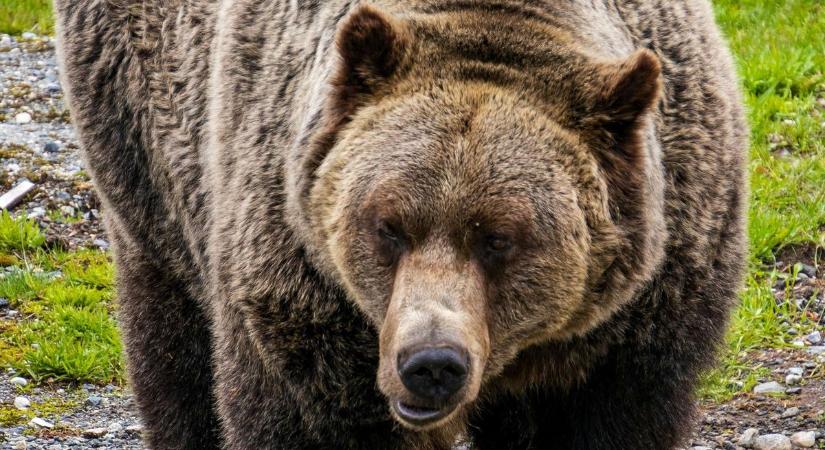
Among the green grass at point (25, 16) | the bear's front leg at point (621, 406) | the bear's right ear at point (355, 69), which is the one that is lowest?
the green grass at point (25, 16)

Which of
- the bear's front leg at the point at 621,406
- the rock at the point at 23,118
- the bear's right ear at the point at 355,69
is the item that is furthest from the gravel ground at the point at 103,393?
the bear's right ear at the point at 355,69

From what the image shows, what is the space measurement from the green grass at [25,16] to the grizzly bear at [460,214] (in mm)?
7116

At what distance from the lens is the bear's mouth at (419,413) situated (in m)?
4.34

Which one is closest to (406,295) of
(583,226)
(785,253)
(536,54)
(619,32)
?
(583,226)

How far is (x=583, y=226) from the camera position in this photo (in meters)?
4.45

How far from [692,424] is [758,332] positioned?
196 cm

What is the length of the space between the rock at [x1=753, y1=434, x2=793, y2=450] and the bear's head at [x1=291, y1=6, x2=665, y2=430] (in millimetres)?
1821

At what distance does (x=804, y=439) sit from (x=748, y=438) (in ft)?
0.83

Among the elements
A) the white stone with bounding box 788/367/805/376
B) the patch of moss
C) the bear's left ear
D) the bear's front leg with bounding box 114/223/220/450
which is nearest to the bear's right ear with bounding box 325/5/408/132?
the bear's left ear

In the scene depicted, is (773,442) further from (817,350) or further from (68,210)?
(68,210)

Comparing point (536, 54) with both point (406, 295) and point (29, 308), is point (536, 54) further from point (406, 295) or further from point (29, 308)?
point (29, 308)

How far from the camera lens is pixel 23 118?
10.8 meters

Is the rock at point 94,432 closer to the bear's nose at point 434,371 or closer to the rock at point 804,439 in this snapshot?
the bear's nose at point 434,371

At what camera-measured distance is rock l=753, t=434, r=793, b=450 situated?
20.2 feet
